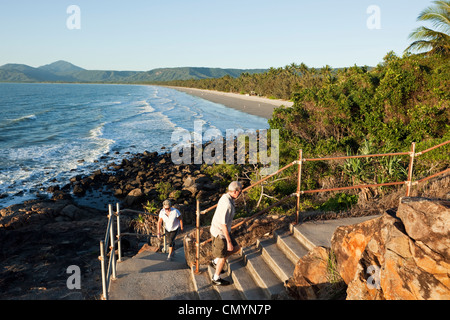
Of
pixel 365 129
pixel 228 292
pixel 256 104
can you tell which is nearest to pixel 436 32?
pixel 365 129

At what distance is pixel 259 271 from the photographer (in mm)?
5223

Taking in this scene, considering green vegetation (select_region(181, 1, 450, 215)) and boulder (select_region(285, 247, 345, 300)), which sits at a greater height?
green vegetation (select_region(181, 1, 450, 215))

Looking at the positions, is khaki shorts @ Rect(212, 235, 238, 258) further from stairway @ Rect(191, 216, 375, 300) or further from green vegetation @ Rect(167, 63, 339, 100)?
green vegetation @ Rect(167, 63, 339, 100)

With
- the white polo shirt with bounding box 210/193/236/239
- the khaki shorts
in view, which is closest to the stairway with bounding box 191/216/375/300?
the khaki shorts

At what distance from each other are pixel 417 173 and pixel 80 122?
4651 centimetres

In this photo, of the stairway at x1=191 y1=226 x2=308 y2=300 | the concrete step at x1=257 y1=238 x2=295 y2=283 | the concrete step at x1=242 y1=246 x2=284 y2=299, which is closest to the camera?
the concrete step at x1=242 y1=246 x2=284 y2=299

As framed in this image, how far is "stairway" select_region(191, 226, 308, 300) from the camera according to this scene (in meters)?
4.89

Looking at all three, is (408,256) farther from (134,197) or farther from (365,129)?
(134,197)

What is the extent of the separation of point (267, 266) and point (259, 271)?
248 millimetres

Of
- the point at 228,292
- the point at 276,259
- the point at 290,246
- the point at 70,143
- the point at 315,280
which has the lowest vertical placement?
the point at 70,143

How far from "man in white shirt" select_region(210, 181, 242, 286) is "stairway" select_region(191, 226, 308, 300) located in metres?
0.23

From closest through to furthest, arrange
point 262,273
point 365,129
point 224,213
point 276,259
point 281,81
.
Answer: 1. point 224,213
2. point 262,273
3. point 276,259
4. point 365,129
5. point 281,81

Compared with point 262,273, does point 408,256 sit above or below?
above
